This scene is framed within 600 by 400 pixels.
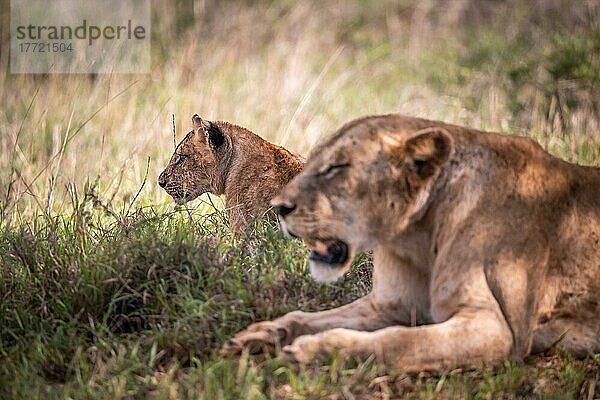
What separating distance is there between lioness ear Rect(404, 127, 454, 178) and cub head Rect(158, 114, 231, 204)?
8.40ft

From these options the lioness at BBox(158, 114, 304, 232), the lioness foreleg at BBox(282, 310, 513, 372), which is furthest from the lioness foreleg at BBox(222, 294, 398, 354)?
the lioness at BBox(158, 114, 304, 232)

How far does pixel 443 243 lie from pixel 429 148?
381 millimetres

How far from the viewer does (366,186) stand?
4297mm

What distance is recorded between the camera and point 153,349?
14.3 feet

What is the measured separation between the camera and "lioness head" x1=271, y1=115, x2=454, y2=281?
427 cm

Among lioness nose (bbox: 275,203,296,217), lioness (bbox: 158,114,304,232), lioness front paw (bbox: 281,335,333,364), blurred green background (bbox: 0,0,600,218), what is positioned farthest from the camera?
blurred green background (bbox: 0,0,600,218)

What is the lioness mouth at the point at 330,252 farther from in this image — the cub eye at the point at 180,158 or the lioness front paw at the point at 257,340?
the cub eye at the point at 180,158

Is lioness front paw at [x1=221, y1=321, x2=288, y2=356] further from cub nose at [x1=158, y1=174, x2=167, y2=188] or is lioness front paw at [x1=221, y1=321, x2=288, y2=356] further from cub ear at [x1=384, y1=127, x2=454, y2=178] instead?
cub nose at [x1=158, y1=174, x2=167, y2=188]

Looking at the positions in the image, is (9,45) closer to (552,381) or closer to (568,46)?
(568,46)

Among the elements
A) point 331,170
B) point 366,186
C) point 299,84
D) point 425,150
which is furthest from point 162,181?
point 299,84

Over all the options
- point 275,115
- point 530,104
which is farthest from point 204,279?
point 530,104

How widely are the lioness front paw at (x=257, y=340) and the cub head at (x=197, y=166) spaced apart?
238 centimetres

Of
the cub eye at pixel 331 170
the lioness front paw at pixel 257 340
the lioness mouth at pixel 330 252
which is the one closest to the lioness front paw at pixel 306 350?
the lioness front paw at pixel 257 340

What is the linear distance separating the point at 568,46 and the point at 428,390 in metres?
7.03
